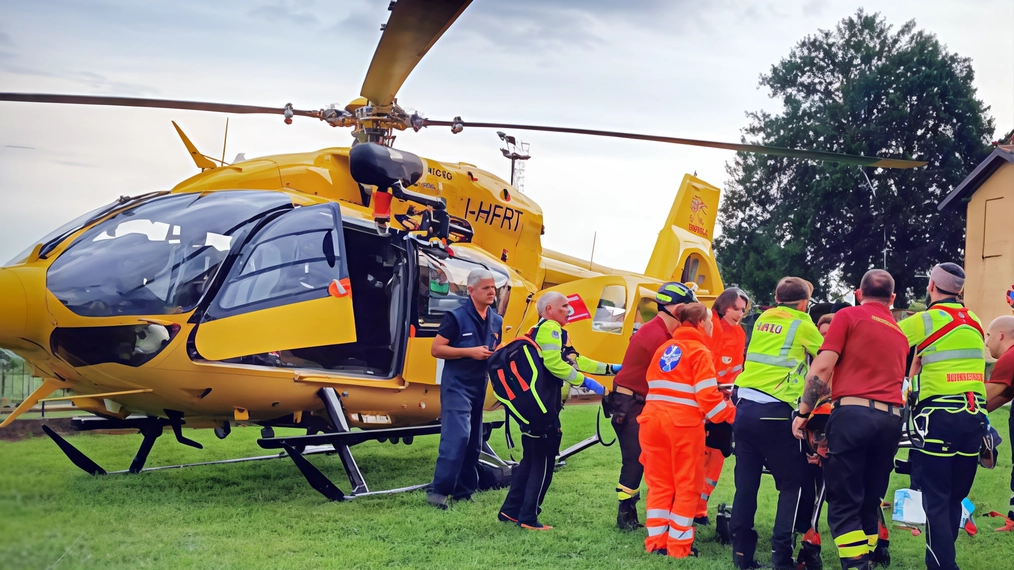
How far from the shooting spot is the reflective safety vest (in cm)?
494

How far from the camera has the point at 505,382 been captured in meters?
5.64

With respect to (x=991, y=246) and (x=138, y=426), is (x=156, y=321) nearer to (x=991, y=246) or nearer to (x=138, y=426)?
(x=138, y=426)

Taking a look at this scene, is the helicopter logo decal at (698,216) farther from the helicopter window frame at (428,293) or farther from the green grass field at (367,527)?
the helicopter window frame at (428,293)

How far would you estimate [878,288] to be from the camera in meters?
4.64

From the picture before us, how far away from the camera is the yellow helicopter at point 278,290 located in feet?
17.3

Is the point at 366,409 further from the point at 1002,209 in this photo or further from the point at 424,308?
the point at 1002,209

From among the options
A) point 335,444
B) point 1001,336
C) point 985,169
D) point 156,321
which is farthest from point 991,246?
point 156,321

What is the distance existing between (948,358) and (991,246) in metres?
18.9

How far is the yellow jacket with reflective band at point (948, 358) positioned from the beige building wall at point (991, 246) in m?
16.7

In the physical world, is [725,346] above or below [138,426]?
above

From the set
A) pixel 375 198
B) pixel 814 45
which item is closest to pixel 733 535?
pixel 375 198

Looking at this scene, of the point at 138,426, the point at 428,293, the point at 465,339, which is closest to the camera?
the point at 465,339

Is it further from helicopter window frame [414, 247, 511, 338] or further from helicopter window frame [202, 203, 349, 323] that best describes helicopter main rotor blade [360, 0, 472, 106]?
helicopter window frame [414, 247, 511, 338]

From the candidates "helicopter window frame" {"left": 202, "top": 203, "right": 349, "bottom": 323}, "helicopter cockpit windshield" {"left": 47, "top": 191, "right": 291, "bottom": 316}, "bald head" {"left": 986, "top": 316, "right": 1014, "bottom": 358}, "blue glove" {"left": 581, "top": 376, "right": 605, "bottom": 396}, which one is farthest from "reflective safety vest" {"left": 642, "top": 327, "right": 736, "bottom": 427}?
"helicopter cockpit windshield" {"left": 47, "top": 191, "right": 291, "bottom": 316}
